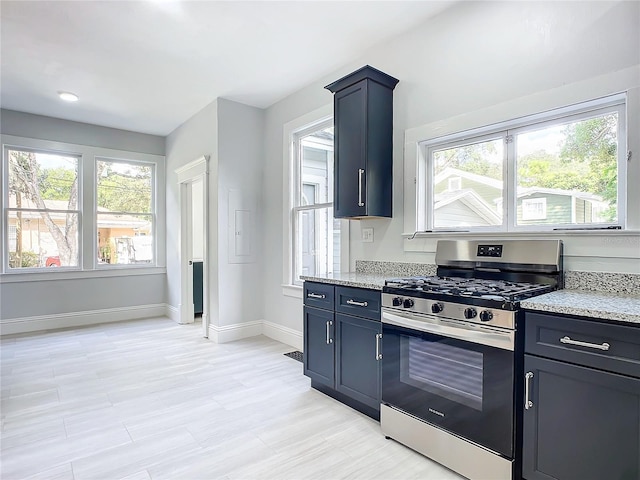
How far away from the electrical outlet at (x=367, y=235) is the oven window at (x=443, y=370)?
120 centimetres

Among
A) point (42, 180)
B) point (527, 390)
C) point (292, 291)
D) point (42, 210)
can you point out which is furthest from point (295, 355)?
point (42, 180)

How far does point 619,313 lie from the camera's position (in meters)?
1.38

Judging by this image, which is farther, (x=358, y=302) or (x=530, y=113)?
(x=358, y=302)

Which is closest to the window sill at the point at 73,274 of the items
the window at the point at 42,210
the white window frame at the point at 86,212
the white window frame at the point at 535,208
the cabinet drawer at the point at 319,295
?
the white window frame at the point at 86,212

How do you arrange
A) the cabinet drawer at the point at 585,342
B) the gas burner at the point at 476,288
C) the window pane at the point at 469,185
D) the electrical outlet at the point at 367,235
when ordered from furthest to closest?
the electrical outlet at the point at 367,235 → the window pane at the point at 469,185 → the gas burner at the point at 476,288 → the cabinet drawer at the point at 585,342

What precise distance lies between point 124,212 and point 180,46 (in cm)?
327

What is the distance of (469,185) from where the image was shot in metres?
2.66

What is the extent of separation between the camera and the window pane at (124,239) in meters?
5.42

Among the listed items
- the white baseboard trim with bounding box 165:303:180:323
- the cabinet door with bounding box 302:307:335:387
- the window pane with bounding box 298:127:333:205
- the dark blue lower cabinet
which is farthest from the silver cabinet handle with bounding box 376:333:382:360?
the white baseboard trim with bounding box 165:303:180:323

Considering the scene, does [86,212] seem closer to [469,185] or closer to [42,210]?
[42,210]

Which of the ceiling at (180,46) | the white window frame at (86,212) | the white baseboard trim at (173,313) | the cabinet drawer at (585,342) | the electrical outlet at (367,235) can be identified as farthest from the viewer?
the white baseboard trim at (173,313)

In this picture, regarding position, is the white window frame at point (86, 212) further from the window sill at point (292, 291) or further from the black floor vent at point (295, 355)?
the black floor vent at point (295, 355)

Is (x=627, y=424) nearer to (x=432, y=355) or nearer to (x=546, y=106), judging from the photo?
(x=432, y=355)

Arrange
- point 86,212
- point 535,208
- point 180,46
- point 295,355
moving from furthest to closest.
A: point 86,212, point 295,355, point 180,46, point 535,208
